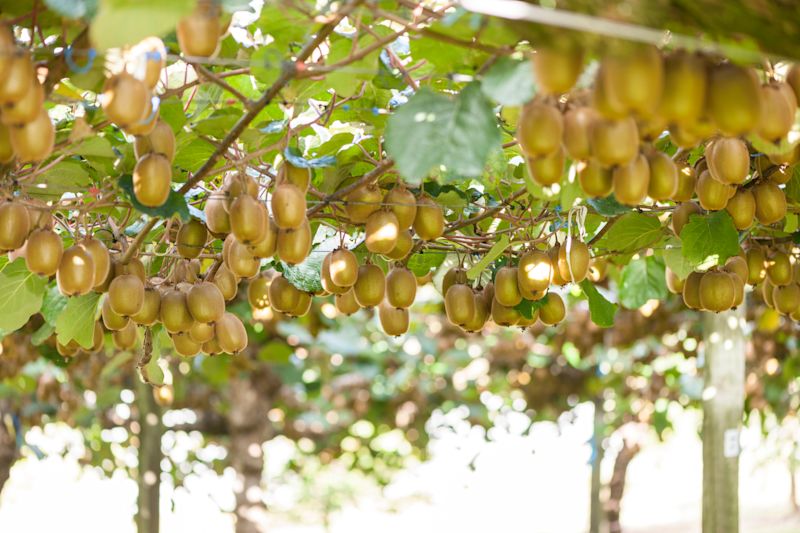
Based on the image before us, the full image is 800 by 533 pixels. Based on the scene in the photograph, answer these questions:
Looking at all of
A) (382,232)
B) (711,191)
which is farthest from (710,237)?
(382,232)

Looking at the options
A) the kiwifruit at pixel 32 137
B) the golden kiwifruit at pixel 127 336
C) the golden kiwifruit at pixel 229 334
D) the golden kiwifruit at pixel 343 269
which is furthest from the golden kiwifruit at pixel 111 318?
the kiwifruit at pixel 32 137

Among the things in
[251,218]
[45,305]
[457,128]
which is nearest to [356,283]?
[251,218]

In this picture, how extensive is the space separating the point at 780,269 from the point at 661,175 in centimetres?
95

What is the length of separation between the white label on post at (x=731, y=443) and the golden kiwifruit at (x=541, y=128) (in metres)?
2.34

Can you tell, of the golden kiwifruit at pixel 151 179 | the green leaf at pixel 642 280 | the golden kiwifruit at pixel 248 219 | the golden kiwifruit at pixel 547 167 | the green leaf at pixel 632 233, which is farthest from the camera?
the green leaf at pixel 642 280

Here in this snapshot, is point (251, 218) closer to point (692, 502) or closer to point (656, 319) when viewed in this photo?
point (656, 319)

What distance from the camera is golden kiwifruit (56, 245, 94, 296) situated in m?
1.57

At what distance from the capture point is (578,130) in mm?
1137

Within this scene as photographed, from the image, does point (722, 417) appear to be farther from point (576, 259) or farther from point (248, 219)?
point (248, 219)

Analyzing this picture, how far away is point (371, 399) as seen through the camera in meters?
6.98

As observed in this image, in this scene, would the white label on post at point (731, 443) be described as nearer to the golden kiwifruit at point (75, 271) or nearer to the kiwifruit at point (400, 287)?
the kiwifruit at point (400, 287)

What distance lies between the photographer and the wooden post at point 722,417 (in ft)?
10.4

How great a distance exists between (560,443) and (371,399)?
1.96 metres

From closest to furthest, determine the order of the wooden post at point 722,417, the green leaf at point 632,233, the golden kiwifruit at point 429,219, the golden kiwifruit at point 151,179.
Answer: the golden kiwifruit at point 151,179
the golden kiwifruit at point 429,219
the green leaf at point 632,233
the wooden post at point 722,417
